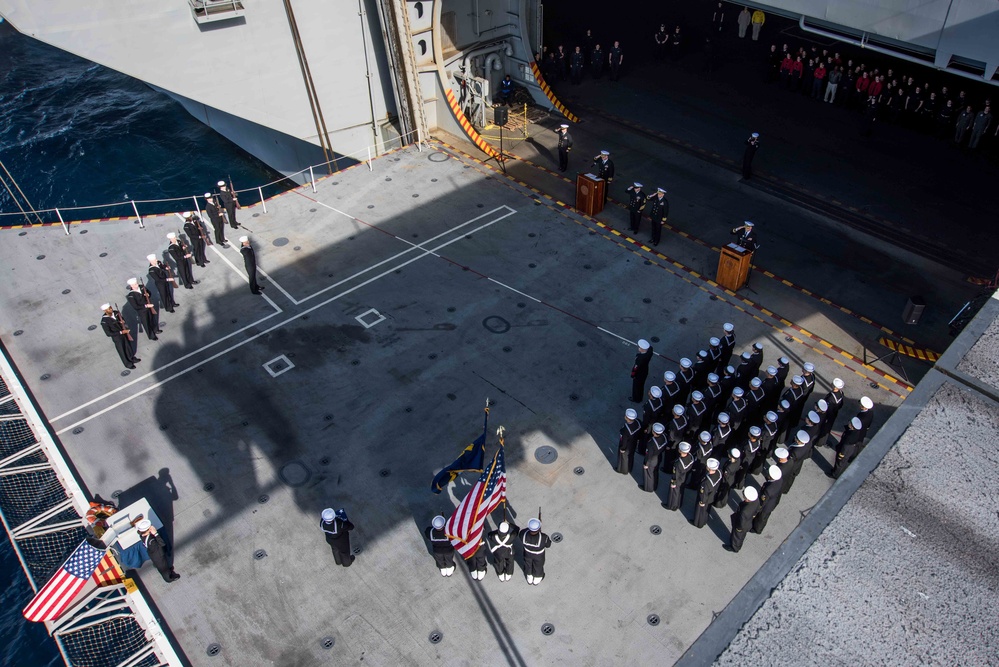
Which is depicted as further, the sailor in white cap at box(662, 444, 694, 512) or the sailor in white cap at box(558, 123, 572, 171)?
the sailor in white cap at box(558, 123, 572, 171)

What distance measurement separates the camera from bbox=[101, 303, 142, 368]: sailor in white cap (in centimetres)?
1498

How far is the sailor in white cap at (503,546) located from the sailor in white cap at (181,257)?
34.2 ft

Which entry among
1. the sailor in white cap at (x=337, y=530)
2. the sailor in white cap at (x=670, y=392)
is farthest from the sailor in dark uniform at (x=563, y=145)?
the sailor in white cap at (x=337, y=530)

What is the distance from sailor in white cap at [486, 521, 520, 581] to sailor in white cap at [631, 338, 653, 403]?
4323 millimetres

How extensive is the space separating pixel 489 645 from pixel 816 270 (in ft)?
42.2

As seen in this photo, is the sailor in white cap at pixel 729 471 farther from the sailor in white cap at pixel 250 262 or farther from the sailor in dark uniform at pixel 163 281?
the sailor in dark uniform at pixel 163 281

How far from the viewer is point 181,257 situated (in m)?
17.4

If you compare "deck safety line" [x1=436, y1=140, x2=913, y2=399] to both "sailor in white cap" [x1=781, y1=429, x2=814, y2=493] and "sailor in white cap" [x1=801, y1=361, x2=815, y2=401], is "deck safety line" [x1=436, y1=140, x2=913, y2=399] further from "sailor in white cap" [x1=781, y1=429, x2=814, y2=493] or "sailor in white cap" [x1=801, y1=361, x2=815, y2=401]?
"sailor in white cap" [x1=781, y1=429, x2=814, y2=493]

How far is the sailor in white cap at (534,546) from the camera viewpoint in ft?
36.0

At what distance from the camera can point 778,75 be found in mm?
28531

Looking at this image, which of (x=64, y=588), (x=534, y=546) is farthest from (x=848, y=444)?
(x=64, y=588)

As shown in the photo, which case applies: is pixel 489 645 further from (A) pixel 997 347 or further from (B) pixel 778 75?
(B) pixel 778 75

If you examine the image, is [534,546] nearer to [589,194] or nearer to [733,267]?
[733,267]

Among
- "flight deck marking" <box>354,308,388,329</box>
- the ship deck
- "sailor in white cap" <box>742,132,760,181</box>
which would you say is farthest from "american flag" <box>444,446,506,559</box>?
"sailor in white cap" <box>742,132,760,181</box>
